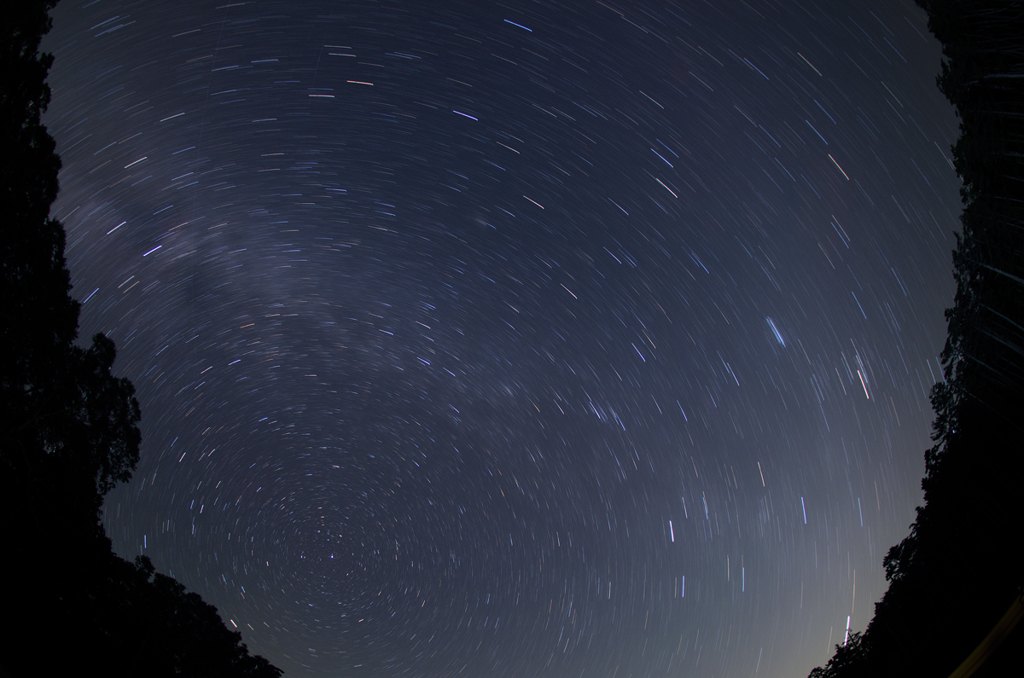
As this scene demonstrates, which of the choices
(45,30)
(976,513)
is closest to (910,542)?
(976,513)

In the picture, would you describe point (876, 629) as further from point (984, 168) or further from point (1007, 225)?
point (984, 168)

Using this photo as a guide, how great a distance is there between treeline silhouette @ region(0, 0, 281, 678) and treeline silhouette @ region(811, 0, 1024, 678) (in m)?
12.1

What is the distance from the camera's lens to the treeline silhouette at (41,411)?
6.36 meters

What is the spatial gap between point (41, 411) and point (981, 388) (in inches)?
522

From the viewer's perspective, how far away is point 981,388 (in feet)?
17.9

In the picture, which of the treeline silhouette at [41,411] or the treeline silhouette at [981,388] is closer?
the treeline silhouette at [981,388]

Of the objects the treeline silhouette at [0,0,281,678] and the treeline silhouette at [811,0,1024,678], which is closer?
the treeline silhouette at [811,0,1024,678]

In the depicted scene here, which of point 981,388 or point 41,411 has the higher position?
point 41,411

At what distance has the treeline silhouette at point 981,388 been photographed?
4605 mm

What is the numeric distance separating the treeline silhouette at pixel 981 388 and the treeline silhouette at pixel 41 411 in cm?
1210

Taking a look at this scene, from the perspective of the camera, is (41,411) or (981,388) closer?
(981,388)

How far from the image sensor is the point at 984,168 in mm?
5199

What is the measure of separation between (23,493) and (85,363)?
2.18m

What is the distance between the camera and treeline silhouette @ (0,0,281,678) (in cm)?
636
